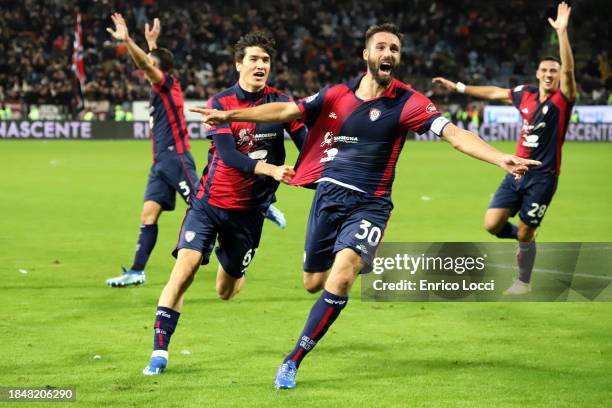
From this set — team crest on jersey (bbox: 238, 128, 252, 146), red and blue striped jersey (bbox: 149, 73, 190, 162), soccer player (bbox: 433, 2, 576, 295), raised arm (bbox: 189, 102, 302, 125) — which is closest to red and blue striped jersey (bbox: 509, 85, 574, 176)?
soccer player (bbox: 433, 2, 576, 295)

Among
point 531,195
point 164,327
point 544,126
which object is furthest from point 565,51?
point 164,327

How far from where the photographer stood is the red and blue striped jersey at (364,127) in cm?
698

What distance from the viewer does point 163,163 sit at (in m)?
10.9

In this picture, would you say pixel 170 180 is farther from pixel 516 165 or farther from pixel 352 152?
pixel 516 165

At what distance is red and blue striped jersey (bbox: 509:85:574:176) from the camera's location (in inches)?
410

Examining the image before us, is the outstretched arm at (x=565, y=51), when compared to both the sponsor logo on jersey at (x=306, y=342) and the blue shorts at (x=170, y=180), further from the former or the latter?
the blue shorts at (x=170, y=180)

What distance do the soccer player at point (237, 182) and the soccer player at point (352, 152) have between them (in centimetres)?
41

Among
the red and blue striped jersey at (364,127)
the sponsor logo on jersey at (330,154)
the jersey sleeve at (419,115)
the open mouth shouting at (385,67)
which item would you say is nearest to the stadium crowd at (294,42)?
the sponsor logo on jersey at (330,154)

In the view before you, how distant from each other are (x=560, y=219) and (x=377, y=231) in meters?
10.2

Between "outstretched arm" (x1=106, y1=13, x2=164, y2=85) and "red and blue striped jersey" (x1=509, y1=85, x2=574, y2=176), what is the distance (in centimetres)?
376

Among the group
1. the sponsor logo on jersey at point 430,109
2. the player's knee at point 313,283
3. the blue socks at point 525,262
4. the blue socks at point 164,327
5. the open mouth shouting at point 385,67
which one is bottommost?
the blue socks at point 525,262

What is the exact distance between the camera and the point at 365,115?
7.00 m

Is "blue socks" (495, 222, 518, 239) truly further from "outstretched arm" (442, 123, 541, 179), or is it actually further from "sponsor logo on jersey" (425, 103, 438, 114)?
"outstretched arm" (442, 123, 541, 179)

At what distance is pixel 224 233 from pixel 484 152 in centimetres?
227
